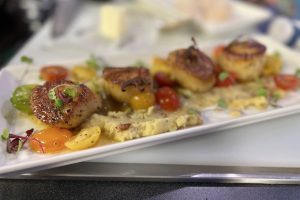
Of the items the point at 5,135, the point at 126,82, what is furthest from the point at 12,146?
the point at 126,82

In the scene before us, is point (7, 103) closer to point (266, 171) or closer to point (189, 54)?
point (189, 54)

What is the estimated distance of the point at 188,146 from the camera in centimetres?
187

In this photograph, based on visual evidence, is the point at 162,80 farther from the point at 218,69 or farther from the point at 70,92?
the point at 70,92

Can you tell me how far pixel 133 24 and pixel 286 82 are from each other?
1.77 m

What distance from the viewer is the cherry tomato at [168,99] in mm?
2051

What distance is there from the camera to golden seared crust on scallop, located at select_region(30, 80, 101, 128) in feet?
5.64

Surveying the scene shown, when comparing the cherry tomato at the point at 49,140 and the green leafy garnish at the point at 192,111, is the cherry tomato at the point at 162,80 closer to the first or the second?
the green leafy garnish at the point at 192,111

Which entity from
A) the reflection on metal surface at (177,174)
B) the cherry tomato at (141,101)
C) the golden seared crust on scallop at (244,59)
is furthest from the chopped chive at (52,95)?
the golden seared crust on scallop at (244,59)

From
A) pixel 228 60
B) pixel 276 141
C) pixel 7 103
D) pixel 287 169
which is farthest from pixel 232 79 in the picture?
pixel 7 103

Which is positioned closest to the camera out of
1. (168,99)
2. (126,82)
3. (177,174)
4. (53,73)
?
(177,174)

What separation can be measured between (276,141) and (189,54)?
717 millimetres

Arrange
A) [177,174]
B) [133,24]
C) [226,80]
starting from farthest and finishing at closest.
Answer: [133,24], [226,80], [177,174]

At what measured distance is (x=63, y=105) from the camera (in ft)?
5.69

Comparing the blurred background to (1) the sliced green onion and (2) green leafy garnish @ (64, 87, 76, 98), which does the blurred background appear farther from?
(2) green leafy garnish @ (64, 87, 76, 98)
